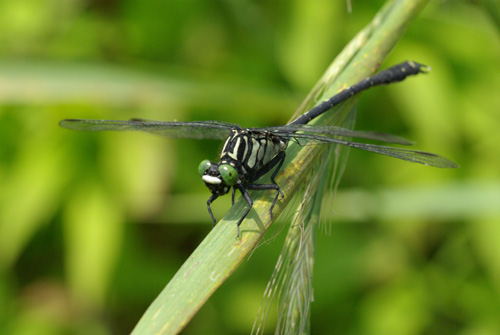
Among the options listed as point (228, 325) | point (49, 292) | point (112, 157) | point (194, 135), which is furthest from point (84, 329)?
point (194, 135)

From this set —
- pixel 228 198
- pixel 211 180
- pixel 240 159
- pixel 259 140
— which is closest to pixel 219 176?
pixel 211 180

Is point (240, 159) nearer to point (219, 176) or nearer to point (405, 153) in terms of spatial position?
point (219, 176)

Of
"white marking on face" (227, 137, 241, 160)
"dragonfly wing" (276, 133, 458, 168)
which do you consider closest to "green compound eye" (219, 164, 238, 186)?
"white marking on face" (227, 137, 241, 160)

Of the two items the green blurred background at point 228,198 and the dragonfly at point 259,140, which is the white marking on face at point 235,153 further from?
the green blurred background at point 228,198

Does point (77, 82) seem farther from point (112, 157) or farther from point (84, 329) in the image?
point (84, 329)

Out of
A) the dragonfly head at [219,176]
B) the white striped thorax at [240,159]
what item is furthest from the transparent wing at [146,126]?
the dragonfly head at [219,176]

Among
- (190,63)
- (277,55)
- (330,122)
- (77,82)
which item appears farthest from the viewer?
(190,63)
